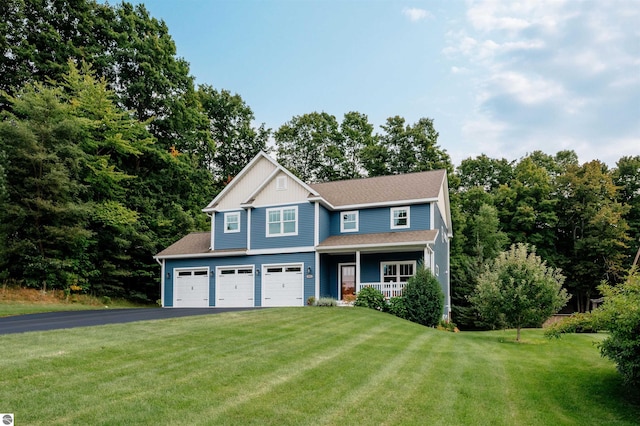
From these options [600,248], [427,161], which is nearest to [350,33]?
[427,161]

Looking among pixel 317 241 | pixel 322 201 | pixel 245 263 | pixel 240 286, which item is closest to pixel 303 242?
pixel 317 241

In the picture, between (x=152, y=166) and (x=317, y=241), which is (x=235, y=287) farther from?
(x=152, y=166)

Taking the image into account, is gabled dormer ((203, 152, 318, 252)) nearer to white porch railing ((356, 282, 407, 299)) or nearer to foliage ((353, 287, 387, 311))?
white porch railing ((356, 282, 407, 299))

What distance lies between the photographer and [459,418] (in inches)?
271

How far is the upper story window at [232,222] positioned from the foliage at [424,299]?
32.6 feet

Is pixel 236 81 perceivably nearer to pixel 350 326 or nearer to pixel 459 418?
pixel 350 326

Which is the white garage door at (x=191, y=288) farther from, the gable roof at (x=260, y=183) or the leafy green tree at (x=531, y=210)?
the leafy green tree at (x=531, y=210)

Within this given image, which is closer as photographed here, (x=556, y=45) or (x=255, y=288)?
(x=556, y=45)

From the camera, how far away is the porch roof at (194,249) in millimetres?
25359

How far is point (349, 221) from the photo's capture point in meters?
24.6

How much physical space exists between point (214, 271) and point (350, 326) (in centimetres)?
1286

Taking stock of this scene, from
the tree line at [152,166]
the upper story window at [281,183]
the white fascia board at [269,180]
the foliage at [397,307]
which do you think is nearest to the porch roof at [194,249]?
the white fascia board at [269,180]

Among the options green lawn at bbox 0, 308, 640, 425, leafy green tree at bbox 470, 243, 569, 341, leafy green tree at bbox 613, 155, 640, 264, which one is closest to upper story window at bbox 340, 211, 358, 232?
leafy green tree at bbox 470, 243, 569, 341

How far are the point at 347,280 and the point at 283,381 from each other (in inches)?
632
